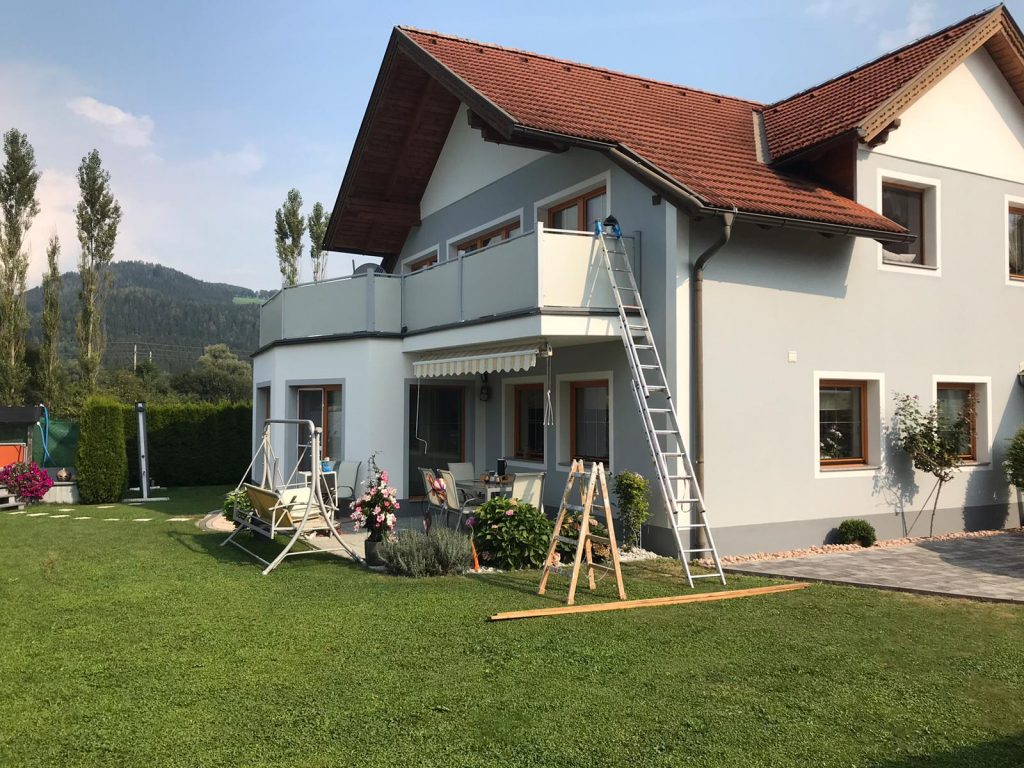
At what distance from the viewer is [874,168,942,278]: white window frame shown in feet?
46.0

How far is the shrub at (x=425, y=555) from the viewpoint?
10.3 metres

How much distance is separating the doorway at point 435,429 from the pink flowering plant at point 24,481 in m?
10.1

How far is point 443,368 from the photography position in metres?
14.5

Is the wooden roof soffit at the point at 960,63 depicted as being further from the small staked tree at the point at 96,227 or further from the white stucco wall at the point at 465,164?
the small staked tree at the point at 96,227

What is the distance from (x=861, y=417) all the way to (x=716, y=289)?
3946mm

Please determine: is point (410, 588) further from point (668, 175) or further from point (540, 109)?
point (540, 109)

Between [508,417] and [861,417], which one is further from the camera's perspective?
[508,417]

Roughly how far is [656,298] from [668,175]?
180cm

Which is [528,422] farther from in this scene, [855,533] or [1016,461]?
[1016,461]

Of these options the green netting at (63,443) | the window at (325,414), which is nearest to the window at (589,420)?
the window at (325,414)

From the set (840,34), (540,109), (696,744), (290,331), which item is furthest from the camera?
(840,34)

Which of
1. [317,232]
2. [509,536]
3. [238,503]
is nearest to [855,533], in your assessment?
[509,536]

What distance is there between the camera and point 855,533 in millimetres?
12773

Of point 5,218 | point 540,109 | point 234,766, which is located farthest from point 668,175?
point 5,218
